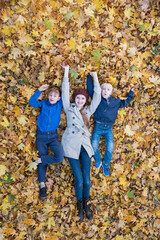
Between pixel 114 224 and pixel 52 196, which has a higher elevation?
pixel 52 196

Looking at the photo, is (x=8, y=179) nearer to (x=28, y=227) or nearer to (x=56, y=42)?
(x=28, y=227)

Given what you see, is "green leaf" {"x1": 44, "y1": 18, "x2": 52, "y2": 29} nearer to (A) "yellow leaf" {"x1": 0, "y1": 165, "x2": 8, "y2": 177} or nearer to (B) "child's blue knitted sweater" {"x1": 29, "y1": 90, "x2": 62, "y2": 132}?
(B) "child's blue knitted sweater" {"x1": 29, "y1": 90, "x2": 62, "y2": 132}

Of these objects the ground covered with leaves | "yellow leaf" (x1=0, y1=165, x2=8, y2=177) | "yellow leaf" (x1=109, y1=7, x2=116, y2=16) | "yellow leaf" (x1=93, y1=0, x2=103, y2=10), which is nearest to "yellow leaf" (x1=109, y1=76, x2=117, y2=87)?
the ground covered with leaves

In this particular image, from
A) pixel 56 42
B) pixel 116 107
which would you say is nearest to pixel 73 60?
pixel 56 42

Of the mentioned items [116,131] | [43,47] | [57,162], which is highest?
[43,47]

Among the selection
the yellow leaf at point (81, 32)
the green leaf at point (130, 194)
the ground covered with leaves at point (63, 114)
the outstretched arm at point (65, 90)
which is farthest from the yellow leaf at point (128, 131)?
the yellow leaf at point (81, 32)

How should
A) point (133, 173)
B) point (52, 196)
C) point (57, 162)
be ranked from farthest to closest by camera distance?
point (133, 173) → point (52, 196) → point (57, 162)

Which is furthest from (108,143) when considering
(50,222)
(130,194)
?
(50,222)

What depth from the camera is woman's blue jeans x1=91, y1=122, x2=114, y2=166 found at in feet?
13.1

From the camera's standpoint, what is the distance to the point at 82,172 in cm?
391

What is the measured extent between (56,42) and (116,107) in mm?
1736

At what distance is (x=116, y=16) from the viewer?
161 inches

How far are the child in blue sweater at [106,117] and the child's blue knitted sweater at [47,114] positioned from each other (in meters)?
0.75

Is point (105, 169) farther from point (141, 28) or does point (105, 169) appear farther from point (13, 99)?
point (141, 28)
